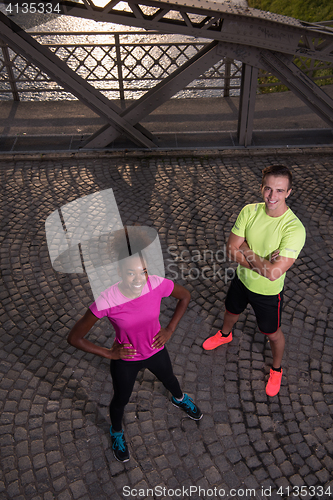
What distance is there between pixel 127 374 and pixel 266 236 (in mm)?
1545

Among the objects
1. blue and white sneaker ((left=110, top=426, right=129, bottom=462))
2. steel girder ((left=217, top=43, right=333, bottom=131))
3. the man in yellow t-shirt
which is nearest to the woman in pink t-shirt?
blue and white sneaker ((left=110, top=426, right=129, bottom=462))

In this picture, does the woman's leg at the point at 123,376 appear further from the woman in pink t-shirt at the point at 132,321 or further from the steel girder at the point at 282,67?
the steel girder at the point at 282,67

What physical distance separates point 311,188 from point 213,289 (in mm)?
2832

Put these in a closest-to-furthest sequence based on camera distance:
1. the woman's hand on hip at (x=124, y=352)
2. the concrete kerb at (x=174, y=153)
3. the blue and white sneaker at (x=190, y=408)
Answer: the woman's hand on hip at (x=124, y=352), the blue and white sneaker at (x=190, y=408), the concrete kerb at (x=174, y=153)

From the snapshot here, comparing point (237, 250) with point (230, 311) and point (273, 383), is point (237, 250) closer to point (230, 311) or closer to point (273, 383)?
point (230, 311)

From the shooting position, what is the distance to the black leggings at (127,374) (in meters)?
3.18

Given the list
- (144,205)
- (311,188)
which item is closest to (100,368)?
(144,205)

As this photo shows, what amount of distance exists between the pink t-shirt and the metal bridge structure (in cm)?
481

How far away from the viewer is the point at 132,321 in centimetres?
295

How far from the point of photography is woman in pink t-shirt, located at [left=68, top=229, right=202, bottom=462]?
2.78 m

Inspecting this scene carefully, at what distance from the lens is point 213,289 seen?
5.25 metres

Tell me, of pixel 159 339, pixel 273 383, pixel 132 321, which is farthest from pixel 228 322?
pixel 132 321

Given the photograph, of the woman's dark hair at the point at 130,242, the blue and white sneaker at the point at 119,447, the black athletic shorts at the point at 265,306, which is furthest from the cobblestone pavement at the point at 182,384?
the woman's dark hair at the point at 130,242

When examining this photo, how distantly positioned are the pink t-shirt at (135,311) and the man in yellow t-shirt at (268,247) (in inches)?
33.2
